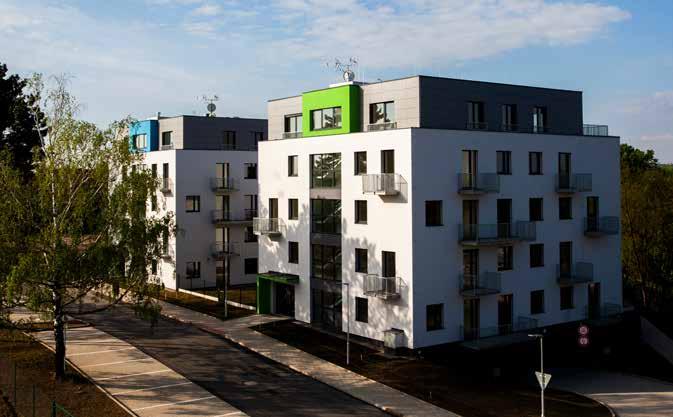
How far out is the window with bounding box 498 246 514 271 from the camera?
37.5 metres

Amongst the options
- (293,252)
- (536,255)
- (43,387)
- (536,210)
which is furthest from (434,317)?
(43,387)

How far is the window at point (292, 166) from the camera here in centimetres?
4228

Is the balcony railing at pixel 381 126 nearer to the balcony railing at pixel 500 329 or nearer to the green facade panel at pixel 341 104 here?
the green facade panel at pixel 341 104

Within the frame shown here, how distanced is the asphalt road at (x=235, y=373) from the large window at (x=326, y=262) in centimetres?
675

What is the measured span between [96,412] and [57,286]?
5224 millimetres

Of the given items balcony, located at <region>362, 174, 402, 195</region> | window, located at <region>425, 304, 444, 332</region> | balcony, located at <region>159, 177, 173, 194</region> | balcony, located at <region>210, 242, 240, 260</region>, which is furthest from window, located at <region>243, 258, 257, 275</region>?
window, located at <region>425, 304, 444, 332</region>

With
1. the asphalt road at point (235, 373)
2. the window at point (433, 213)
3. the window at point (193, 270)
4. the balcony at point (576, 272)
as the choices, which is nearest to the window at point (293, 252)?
the asphalt road at point (235, 373)

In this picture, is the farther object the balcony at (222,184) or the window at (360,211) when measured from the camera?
the balcony at (222,184)

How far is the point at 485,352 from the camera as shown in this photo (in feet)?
114

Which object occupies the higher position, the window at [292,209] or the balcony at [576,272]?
the window at [292,209]

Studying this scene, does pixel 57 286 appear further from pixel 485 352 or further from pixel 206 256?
pixel 206 256

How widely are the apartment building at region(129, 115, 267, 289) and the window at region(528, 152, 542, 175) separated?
25507 mm

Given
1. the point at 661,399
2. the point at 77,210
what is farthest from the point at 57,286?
the point at 661,399

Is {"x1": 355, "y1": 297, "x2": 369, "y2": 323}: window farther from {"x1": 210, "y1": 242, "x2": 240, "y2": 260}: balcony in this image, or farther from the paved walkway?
{"x1": 210, "y1": 242, "x2": 240, "y2": 260}: balcony
